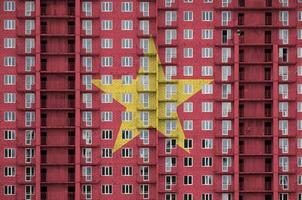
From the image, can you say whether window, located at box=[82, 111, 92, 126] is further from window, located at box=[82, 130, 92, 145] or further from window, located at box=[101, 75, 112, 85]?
window, located at box=[101, 75, 112, 85]

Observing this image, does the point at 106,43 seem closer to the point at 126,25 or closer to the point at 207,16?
the point at 126,25

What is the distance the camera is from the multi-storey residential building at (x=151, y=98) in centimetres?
11662

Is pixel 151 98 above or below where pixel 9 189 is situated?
above

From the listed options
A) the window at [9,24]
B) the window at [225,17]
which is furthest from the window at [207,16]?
the window at [9,24]

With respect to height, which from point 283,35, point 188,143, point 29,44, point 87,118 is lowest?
point 188,143

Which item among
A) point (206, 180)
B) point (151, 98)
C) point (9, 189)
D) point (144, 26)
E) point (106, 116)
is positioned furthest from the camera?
point (144, 26)

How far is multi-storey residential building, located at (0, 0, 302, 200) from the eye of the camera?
117 metres

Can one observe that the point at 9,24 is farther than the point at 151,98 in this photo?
Yes

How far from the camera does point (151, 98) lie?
118 meters

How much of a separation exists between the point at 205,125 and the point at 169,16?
57.7 ft

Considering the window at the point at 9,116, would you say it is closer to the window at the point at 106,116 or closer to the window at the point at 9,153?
the window at the point at 9,153

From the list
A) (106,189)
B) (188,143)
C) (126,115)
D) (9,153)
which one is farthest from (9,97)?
(188,143)

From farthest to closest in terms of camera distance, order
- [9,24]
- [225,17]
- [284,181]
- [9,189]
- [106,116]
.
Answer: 1. [225,17]
2. [9,24]
3. [106,116]
4. [284,181]
5. [9,189]

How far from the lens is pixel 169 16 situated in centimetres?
11831
